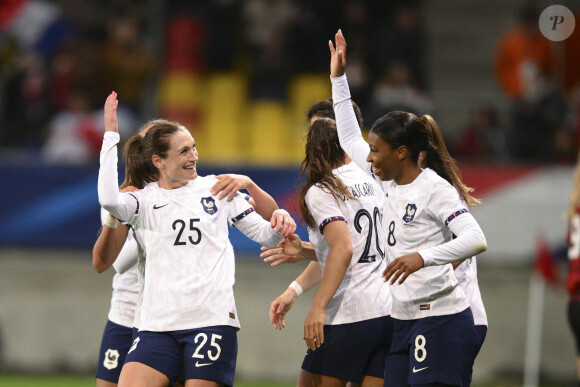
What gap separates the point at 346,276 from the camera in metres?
5.88

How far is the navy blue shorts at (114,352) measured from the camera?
6395mm

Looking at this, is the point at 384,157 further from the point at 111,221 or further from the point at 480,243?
the point at 111,221

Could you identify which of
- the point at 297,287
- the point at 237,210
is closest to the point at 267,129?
the point at 297,287

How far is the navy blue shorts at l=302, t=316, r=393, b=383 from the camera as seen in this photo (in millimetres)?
A: 5734

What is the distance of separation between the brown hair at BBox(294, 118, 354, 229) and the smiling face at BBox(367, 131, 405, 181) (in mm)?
281

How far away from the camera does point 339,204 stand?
229 inches

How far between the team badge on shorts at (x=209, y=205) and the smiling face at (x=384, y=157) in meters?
0.99

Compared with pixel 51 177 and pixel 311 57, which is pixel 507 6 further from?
pixel 51 177

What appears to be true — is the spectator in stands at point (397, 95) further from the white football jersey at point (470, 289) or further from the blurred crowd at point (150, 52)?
the white football jersey at point (470, 289)

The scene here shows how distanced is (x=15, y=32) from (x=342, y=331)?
9.68 m

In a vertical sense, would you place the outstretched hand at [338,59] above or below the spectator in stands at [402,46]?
below

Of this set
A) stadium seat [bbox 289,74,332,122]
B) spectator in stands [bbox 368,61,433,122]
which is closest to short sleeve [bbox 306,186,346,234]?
spectator in stands [bbox 368,61,433,122]

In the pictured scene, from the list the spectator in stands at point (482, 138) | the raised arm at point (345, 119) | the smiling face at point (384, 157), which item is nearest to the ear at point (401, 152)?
the smiling face at point (384, 157)

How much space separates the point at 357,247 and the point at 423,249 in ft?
1.72
